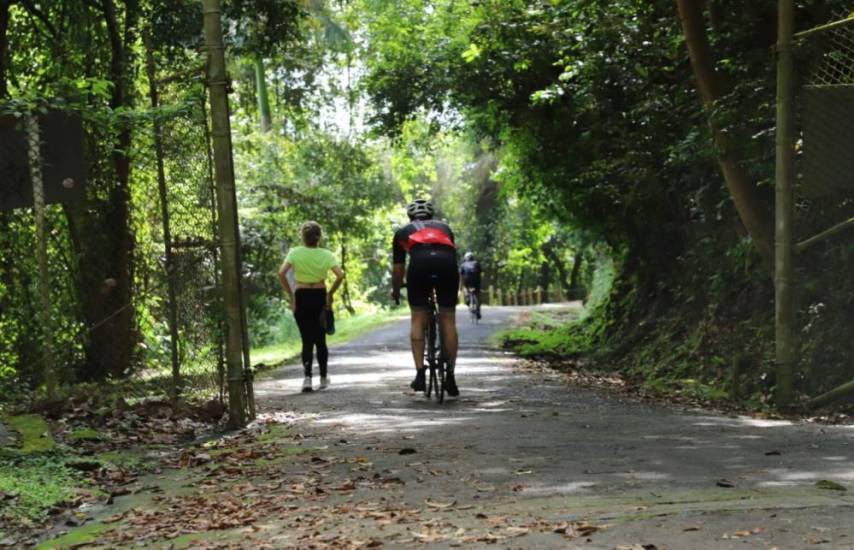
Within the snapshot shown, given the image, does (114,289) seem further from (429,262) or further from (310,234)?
(429,262)

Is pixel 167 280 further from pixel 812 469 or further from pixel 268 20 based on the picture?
pixel 268 20

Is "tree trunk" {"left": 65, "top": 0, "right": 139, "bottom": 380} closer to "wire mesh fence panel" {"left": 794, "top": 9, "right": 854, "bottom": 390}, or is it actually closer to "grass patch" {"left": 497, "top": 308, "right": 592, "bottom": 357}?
"wire mesh fence panel" {"left": 794, "top": 9, "right": 854, "bottom": 390}

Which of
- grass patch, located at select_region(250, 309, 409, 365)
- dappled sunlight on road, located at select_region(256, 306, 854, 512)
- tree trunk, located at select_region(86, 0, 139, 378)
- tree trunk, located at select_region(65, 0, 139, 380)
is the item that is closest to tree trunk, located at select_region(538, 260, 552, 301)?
grass patch, located at select_region(250, 309, 409, 365)

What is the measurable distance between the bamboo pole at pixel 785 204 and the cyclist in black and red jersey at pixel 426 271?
3.18 m

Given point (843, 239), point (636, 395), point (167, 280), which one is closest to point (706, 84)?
point (843, 239)

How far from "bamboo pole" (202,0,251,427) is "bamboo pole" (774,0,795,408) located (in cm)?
492

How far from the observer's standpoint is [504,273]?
246ft

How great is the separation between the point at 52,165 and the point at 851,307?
7.80 meters

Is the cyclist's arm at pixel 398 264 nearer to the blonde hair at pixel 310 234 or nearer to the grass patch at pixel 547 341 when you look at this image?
the blonde hair at pixel 310 234

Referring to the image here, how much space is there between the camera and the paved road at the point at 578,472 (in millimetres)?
5367

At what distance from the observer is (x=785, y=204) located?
10.5m

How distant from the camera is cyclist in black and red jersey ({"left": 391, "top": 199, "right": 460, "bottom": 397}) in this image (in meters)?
11.7

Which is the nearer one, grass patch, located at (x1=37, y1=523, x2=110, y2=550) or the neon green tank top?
grass patch, located at (x1=37, y1=523, x2=110, y2=550)

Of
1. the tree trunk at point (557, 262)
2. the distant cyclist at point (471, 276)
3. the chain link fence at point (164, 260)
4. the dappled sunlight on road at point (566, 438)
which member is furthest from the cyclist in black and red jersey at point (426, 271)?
the tree trunk at point (557, 262)
